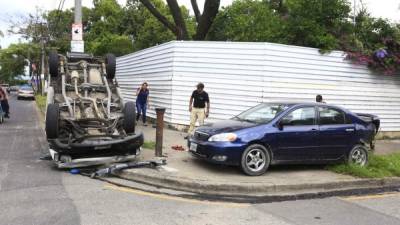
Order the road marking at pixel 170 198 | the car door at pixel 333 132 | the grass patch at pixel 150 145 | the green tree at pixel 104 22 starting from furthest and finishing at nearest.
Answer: the green tree at pixel 104 22 → the grass patch at pixel 150 145 → the car door at pixel 333 132 → the road marking at pixel 170 198

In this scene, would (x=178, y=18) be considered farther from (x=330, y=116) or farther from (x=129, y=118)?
(x=330, y=116)

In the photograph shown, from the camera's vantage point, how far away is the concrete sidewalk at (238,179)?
8055mm

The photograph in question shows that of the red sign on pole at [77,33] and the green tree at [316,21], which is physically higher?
the green tree at [316,21]

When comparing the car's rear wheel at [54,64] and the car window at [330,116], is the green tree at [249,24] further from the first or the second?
the car's rear wheel at [54,64]

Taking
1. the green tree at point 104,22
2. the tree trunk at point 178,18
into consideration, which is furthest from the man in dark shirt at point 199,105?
the green tree at point 104,22

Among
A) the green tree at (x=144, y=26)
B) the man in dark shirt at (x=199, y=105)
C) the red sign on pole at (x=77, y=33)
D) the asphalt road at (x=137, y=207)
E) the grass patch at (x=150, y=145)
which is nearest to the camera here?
the asphalt road at (x=137, y=207)

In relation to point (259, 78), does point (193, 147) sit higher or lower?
lower

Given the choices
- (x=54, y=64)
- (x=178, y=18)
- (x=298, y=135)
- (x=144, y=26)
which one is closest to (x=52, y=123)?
(x=54, y=64)

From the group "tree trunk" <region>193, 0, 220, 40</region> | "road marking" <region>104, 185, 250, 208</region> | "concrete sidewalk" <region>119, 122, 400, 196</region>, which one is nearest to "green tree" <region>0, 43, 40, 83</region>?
"tree trunk" <region>193, 0, 220, 40</region>

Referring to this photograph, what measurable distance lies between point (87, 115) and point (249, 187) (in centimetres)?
412

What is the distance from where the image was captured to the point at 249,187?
8.05m

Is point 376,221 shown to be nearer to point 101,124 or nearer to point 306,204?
point 306,204

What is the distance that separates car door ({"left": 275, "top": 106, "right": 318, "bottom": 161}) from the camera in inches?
365

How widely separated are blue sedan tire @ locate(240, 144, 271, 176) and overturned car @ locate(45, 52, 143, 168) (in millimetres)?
2133
